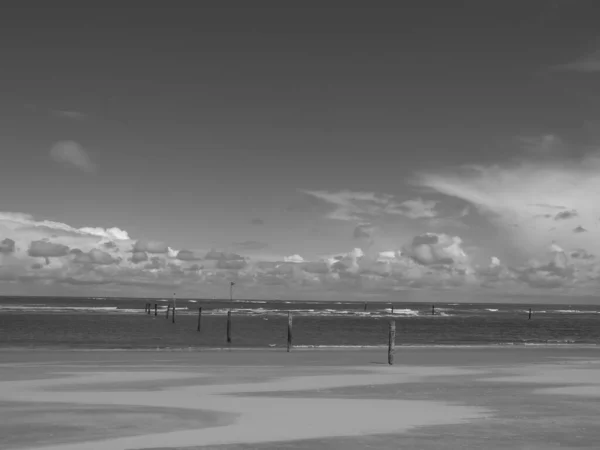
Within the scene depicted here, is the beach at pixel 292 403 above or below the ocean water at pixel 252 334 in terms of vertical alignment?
above

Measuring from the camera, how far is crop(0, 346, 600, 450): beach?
52.2 ft

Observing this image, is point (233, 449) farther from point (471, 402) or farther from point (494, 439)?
point (471, 402)

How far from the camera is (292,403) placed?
21.2m

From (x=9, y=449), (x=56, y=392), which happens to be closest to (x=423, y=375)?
(x=56, y=392)

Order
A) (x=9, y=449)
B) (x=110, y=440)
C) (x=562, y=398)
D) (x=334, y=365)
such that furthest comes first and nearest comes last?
1. (x=334, y=365)
2. (x=562, y=398)
3. (x=110, y=440)
4. (x=9, y=449)

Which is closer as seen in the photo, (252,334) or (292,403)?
(292,403)

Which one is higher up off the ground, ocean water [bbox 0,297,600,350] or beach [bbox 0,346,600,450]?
beach [bbox 0,346,600,450]

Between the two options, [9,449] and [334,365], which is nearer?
[9,449]

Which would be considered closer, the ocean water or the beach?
the beach

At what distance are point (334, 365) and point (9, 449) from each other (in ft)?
68.2

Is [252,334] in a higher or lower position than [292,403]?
lower

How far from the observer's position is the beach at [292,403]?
15.9 metres

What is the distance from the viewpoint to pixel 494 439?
629 inches

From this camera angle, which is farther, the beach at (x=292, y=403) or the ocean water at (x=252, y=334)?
the ocean water at (x=252, y=334)
